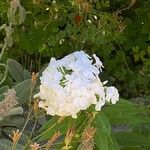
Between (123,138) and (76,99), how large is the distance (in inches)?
17.0

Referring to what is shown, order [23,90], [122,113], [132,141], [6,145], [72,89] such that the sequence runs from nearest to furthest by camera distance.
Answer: [72,89] → [122,113] → [132,141] → [6,145] → [23,90]

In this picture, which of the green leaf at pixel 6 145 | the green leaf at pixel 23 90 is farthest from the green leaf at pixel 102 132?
the green leaf at pixel 23 90

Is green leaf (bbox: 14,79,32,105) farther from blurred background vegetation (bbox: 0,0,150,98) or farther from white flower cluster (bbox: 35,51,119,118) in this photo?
blurred background vegetation (bbox: 0,0,150,98)

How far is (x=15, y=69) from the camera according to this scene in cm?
322

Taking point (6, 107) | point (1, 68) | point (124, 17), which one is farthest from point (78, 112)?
point (124, 17)

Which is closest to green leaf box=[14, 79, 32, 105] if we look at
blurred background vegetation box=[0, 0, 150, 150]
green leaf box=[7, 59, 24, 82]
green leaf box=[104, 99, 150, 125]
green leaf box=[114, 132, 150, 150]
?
green leaf box=[7, 59, 24, 82]

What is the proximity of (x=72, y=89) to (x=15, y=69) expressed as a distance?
132cm

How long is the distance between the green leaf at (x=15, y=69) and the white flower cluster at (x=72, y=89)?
118cm

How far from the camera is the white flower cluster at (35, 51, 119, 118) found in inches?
76.0

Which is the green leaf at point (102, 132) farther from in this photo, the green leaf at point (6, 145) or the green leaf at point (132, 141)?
the green leaf at point (6, 145)

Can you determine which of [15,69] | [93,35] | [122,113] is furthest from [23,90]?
[93,35]

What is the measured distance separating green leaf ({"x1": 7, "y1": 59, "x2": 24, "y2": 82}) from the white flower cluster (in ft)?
3.88

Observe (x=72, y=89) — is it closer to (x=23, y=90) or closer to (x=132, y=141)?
(x=132, y=141)

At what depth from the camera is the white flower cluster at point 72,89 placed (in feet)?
6.34
